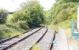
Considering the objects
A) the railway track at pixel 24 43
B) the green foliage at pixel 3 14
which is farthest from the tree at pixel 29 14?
the railway track at pixel 24 43

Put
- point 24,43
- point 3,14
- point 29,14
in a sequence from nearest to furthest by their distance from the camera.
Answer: point 24,43 → point 3,14 → point 29,14

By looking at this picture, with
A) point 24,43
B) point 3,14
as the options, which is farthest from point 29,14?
point 24,43

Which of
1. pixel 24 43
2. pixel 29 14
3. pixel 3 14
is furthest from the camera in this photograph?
pixel 29 14

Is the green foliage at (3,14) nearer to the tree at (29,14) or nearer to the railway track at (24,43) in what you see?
the tree at (29,14)

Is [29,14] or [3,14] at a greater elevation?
[3,14]

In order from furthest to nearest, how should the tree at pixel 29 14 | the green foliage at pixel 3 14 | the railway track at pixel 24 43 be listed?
the tree at pixel 29 14 < the green foliage at pixel 3 14 < the railway track at pixel 24 43

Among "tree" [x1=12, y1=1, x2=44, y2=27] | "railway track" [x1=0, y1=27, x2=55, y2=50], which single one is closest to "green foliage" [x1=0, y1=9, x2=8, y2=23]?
"tree" [x1=12, y1=1, x2=44, y2=27]

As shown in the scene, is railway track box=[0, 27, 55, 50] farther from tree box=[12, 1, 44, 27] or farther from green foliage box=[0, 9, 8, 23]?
tree box=[12, 1, 44, 27]

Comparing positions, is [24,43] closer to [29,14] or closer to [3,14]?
[3,14]

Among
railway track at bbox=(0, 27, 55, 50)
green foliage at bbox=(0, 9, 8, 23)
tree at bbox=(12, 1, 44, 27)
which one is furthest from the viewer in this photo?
tree at bbox=(12, 1, 44, 27)

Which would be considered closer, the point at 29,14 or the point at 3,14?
the point at 3,14

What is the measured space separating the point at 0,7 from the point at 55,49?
27100 mm

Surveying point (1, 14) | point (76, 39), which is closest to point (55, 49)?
point (76, 39)

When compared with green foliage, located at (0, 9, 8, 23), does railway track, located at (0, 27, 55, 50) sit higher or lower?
lower
